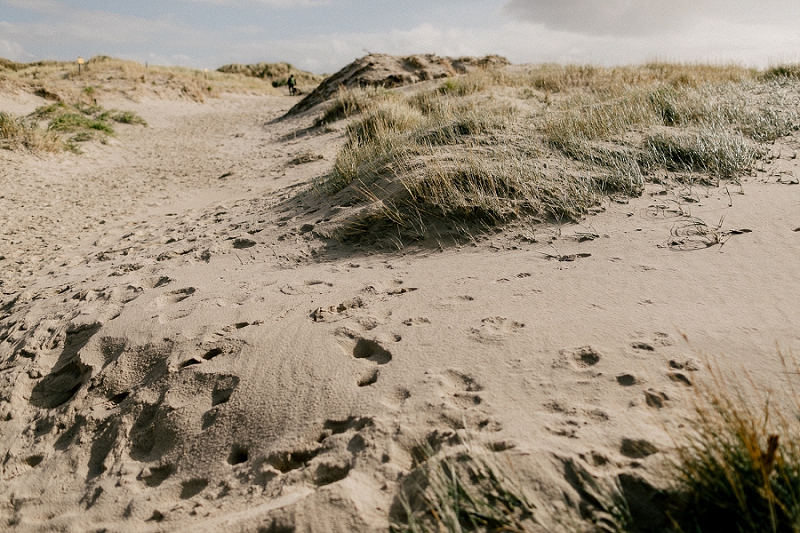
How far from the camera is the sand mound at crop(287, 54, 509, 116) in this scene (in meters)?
14.9

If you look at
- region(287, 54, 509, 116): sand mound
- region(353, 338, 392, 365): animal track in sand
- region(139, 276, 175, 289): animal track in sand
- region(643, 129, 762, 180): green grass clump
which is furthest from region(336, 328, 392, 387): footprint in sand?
region(287, 54, 509, 116): sand mound

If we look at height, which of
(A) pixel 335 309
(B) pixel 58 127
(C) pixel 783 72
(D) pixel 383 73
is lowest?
(A) pixel 335 309

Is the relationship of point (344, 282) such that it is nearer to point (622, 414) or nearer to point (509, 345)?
point (509, 345)

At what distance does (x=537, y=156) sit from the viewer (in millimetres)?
5398

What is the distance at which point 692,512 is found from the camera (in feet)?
5.31

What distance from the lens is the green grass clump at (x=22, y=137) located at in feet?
30.8

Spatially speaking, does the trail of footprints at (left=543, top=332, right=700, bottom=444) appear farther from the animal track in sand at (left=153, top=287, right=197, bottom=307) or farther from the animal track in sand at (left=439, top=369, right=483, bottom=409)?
the animal track in sand at (left=153, top=287, right=197, bottom=307)

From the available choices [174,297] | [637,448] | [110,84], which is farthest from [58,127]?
[637,448]

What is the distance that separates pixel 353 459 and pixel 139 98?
62.7 ft

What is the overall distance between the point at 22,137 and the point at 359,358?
9.66 meters

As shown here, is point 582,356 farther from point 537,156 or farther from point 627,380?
point 537,156

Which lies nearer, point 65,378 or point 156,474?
point 156,474

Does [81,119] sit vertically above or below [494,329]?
above

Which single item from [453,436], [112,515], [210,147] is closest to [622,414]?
[453,436]
